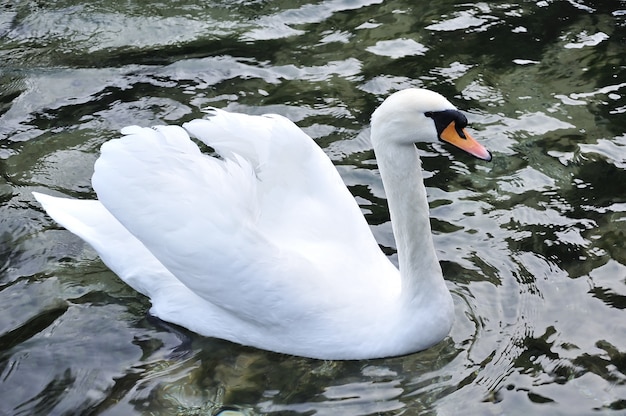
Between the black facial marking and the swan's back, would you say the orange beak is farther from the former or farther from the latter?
the swan's back

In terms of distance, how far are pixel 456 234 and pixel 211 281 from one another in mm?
1762

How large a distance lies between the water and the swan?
0.19 m

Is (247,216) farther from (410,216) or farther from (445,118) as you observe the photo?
(445,118)

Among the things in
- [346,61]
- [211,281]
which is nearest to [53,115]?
[346,61]

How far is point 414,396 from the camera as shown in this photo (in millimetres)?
4996

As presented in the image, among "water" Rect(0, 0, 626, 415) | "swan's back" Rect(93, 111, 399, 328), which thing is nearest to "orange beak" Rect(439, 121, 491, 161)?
"swan's back" Rect(93, 111, 399, 328)

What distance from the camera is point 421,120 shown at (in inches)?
188

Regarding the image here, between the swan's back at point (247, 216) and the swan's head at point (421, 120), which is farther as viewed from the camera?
the swan's back at point (247, 216)

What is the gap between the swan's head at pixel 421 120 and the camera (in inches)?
188

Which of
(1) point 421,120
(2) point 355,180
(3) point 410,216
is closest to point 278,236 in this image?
(3) point 410,216

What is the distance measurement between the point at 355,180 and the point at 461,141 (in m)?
1.99

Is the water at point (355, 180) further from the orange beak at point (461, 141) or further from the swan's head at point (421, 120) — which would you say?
the swan's head at point (421, 120)

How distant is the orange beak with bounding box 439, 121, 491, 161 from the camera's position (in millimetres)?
4816

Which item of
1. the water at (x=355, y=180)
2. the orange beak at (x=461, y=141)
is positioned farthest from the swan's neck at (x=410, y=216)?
the water at (x=355, y=180)
